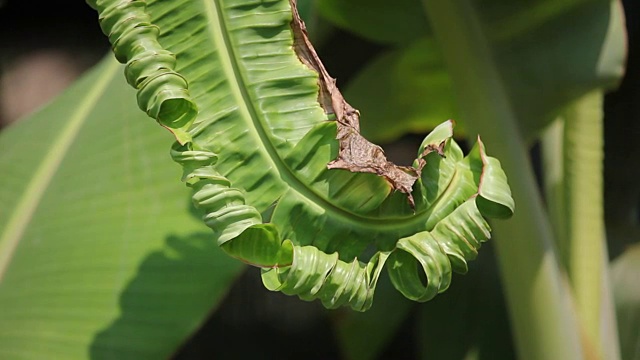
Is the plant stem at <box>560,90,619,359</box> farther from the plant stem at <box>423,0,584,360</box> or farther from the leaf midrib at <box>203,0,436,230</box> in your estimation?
A: the leaf midrib at <box>203,0,436,230</box>

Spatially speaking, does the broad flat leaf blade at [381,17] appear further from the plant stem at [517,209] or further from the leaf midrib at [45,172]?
the leaf midrib at [45,172]

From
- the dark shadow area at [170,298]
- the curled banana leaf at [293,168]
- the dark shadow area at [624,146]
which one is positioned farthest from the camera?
the dark shadow area at [624,146]

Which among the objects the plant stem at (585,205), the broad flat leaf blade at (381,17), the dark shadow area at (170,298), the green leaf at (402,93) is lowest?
the plant stem at (585,205)

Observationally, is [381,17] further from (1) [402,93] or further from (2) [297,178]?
(2) [297,178]

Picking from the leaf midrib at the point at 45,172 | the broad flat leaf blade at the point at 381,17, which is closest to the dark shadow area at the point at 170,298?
the leaf midrib at the point at 45,172

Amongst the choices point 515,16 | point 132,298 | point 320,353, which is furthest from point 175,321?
point 320,353

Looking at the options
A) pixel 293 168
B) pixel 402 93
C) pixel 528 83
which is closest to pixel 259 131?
pixel 293 168

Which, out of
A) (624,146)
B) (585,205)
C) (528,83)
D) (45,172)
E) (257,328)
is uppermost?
(45,172)

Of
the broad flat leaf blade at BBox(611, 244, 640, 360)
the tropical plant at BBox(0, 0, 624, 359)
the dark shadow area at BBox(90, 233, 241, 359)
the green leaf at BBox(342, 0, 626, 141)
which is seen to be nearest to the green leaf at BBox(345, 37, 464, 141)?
the tropical plant at BBox(0, 0, 624, 359)
